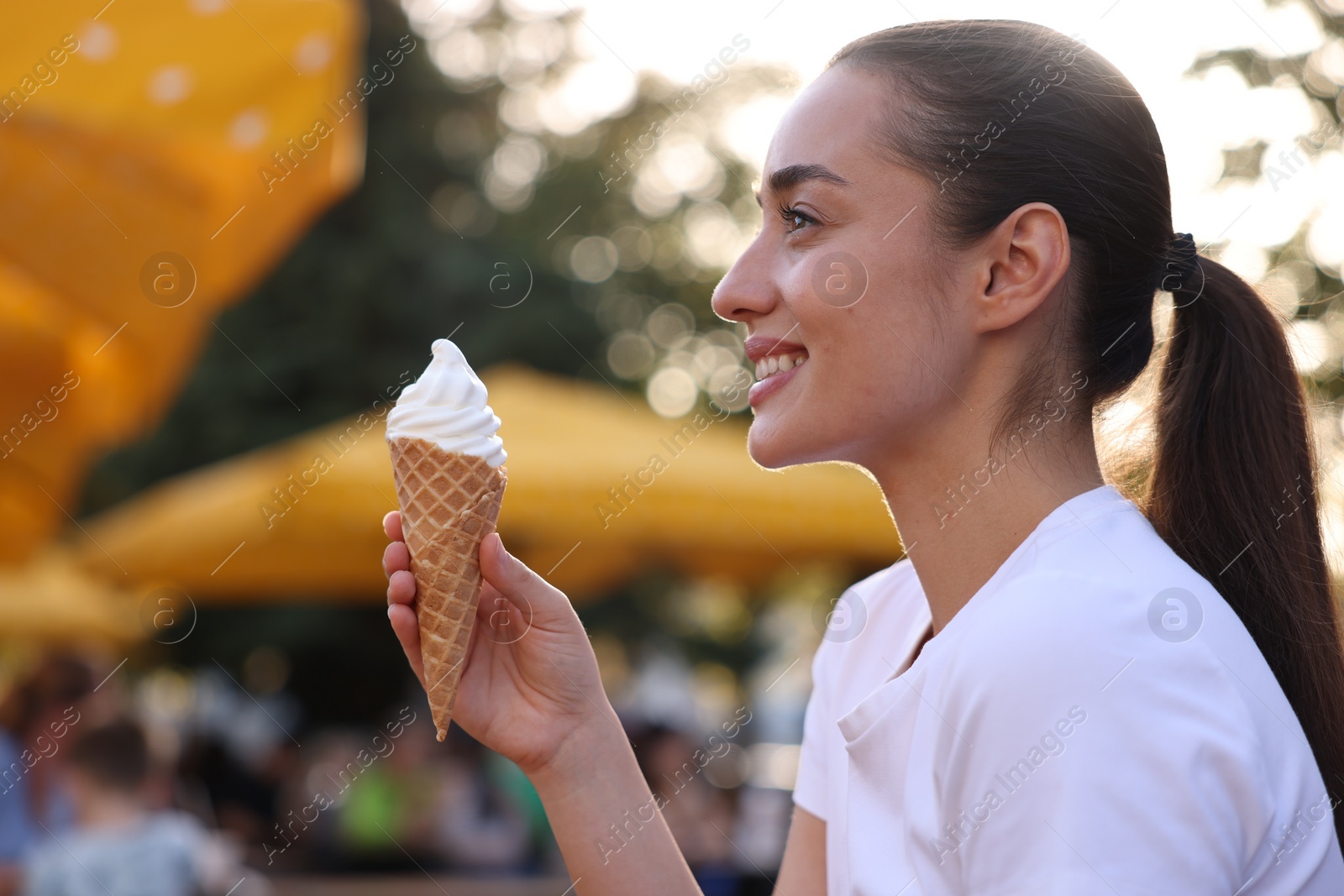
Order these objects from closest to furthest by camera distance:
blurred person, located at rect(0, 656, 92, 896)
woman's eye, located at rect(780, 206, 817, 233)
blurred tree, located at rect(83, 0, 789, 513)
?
woman's eye, located at rect(780, 206, 817, 233) → blurred person, located at rect(0, 656, 92, 896) → blurred tree, located at rect(83, 0, 789, 513)

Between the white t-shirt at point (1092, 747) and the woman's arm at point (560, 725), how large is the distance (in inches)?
15.8

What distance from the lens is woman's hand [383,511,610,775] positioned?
71.7 inches

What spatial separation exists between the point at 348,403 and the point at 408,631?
1279 cm

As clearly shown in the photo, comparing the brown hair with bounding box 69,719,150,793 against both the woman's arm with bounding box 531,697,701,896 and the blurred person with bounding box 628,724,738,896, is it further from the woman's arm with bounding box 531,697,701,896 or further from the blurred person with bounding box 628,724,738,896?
the woman's arm with bounding box 531,697,701,896

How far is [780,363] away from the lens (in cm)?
176

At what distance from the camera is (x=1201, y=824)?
1179 mm

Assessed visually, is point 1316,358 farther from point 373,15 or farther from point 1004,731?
point 373,15

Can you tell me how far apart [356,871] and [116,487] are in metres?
8.34

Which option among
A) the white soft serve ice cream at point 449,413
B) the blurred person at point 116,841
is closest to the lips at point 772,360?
the white soft serve ice cream at point 449,413

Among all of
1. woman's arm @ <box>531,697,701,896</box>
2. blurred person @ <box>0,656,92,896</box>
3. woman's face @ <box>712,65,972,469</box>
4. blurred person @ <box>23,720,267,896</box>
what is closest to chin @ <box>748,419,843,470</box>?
woman's face @ <box>712,65,972,469</box>

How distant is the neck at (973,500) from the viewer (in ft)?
5.26

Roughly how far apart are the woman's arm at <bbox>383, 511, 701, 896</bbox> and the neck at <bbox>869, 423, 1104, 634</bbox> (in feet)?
1.80

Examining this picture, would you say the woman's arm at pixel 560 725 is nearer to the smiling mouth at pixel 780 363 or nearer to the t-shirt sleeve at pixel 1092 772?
the smiling mouth at pixel 780 363

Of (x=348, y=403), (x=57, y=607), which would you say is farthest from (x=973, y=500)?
(x=348, y=403)
